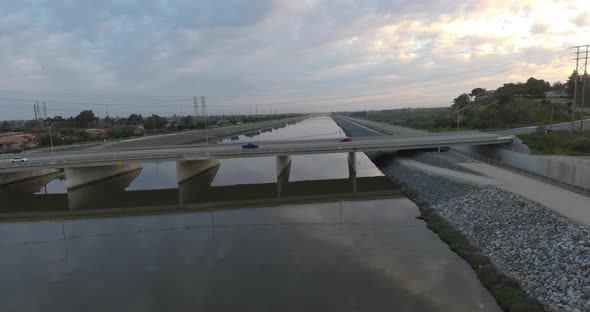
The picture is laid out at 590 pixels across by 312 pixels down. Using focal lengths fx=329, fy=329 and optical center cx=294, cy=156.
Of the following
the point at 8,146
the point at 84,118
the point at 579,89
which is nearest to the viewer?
the point at 8,146

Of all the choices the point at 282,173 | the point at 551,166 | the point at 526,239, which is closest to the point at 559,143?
the point at 551,166

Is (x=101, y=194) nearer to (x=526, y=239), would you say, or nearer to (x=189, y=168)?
(x=189, y=168)

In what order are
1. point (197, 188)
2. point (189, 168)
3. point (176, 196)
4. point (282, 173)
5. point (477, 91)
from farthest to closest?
point (477, 91) < point (282, 173) < point (189, 168) < point (197, 188) < point (176, 196)

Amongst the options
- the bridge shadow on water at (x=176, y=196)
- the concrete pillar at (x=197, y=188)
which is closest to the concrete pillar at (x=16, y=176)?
the bridge shadow on water at (x=176, y=196)

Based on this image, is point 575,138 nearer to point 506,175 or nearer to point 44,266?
Answer: point 506,175

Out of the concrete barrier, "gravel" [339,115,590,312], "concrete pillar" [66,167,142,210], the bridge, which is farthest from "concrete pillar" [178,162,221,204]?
the concrete barrier

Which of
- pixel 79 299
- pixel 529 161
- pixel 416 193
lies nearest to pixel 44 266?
pixel 79 299

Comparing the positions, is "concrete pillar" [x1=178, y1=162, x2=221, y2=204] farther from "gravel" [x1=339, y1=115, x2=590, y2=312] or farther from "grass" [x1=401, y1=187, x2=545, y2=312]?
"gravel" [x1=339, y1=115, x2=590, y2=312]
